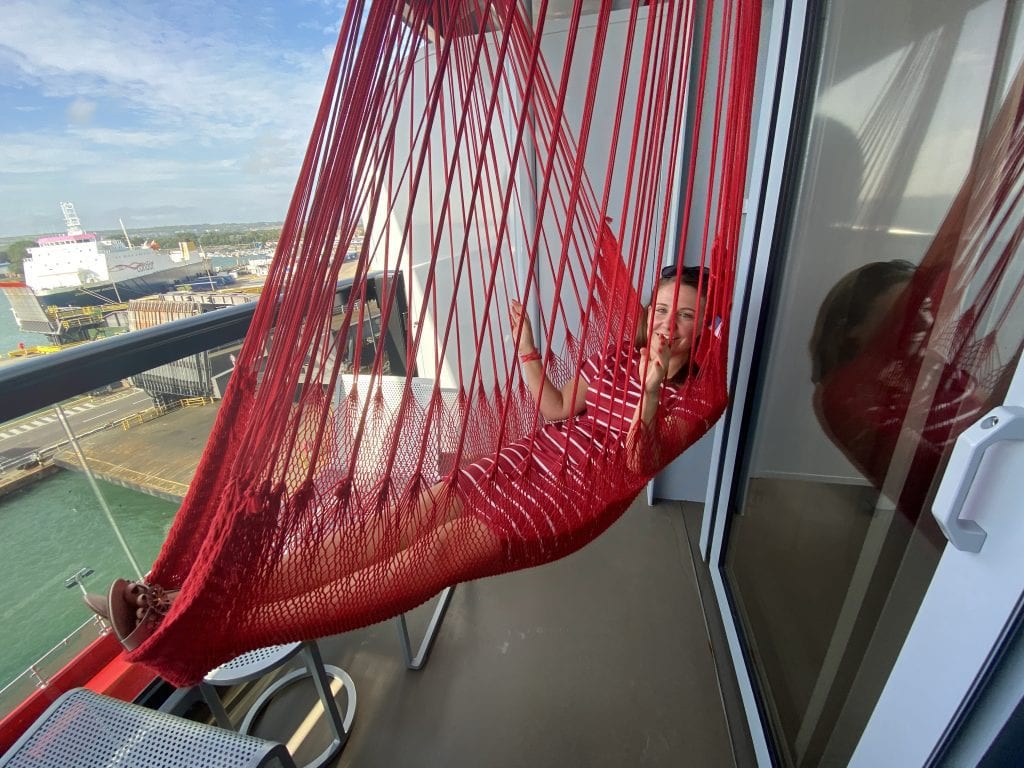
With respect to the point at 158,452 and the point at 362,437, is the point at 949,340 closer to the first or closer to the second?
the point at 362,437

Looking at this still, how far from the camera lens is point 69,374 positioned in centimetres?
80

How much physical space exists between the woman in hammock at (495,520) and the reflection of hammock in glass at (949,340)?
0.31 m

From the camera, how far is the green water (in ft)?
3.26

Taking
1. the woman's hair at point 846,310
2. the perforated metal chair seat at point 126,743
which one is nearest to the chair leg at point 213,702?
the perforated metal chair seat at point 126,743

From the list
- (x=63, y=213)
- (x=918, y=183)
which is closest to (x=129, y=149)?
(x=63, y=213)

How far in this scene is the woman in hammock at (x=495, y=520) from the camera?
50 cm

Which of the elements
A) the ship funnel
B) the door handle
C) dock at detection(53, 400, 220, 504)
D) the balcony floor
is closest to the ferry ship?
the ship funnel

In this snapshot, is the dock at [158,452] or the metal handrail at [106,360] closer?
the metal handrail at [106,360]

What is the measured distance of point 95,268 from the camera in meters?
1.03

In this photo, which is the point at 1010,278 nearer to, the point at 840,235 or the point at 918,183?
the point at 918,183

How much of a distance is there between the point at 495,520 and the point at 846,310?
83 cm

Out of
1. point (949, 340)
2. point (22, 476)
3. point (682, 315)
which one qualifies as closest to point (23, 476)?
point (22, 476)

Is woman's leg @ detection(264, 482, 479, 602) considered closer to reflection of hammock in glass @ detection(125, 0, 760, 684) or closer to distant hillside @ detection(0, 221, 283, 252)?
reflection of hammock in glass @ detection(125, 0, 760, 684)

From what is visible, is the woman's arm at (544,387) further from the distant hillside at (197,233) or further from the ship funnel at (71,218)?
the ship funnel at (71,218)
